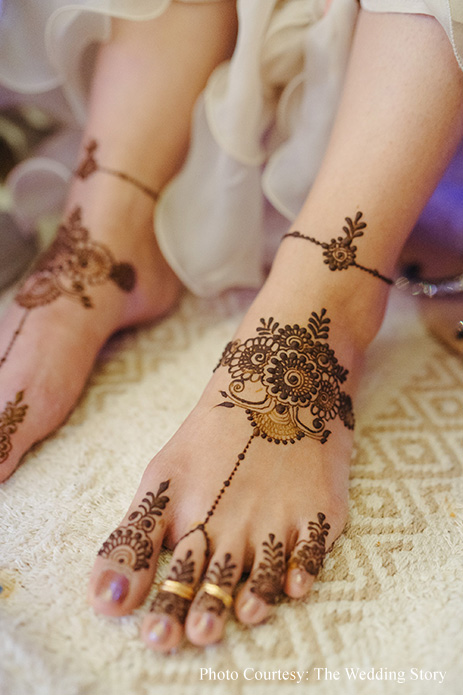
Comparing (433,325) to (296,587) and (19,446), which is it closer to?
(296,587)

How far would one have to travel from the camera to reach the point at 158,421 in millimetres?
707

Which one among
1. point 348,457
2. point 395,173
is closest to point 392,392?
point 348,457

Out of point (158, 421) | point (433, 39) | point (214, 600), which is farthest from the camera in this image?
point (158, 421)

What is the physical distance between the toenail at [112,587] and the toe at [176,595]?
0.10 feet

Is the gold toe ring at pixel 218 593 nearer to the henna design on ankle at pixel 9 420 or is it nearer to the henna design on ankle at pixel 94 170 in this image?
the henna design on ankle at pixel 9 420

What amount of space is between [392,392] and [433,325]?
20 centimetres

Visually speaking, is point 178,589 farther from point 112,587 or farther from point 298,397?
point 298,397

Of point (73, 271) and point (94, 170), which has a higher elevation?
point (94, 170)

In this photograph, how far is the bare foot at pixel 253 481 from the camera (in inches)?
19.0

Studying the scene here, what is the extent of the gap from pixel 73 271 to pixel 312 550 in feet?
1.69

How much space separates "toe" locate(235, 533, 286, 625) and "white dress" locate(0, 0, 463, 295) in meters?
0.50

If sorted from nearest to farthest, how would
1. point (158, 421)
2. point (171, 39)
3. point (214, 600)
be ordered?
1. point (214, 600)
2. point (158, 421)
3. point (171, 39)

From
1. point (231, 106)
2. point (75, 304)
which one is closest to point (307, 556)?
point (75, 304)

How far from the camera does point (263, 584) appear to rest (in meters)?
0.49
